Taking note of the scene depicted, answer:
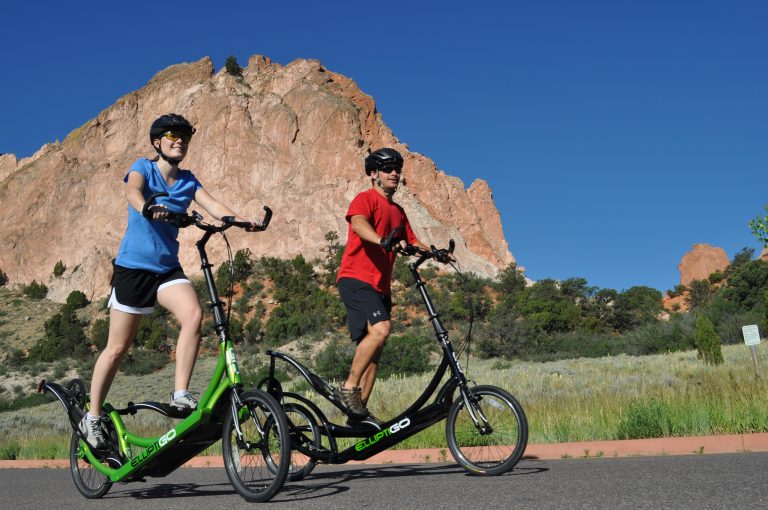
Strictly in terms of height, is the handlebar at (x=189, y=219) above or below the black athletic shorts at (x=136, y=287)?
above

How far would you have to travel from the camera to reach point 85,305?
240 ft

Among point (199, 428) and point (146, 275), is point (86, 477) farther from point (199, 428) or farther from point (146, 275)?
point (146, 275)

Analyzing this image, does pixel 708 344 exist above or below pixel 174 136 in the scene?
below

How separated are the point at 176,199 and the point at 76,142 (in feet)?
311

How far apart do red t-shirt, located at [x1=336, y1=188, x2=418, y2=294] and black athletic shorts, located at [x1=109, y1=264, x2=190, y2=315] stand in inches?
53.8

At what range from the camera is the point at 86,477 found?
19.1 feet

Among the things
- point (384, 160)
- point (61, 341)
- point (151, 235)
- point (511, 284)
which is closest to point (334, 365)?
point (384, 160)

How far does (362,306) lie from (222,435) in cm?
164

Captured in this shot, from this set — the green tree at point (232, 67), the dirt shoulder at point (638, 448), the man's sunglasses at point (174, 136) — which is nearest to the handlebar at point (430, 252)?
the man's sunglasses at point (174, 136)

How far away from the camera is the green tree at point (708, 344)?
800 inches

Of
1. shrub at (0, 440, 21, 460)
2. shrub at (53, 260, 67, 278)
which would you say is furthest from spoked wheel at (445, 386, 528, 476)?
shrub at (53, 260, 67, 278)

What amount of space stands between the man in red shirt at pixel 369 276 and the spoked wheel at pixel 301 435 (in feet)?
0.90

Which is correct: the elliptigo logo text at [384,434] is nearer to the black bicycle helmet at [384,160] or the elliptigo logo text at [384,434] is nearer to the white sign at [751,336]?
the black bicycle helmet at [384,160]

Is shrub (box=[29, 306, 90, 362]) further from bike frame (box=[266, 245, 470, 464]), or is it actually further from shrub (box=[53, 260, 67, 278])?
bike frame (box=[266, 245, 470, 464])
